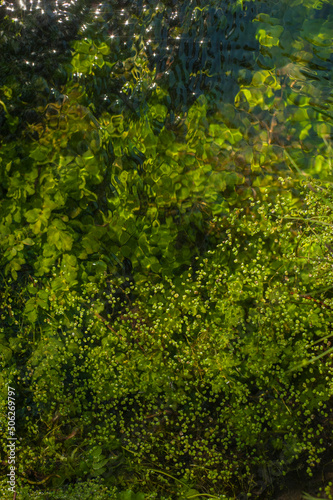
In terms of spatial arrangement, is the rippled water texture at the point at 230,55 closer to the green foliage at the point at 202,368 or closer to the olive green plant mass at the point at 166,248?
the olive green plant mass at the point at 166,248

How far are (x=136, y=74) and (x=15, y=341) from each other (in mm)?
1286

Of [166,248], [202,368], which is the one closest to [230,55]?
[166,248]

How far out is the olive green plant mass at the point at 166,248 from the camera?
1.75 metres

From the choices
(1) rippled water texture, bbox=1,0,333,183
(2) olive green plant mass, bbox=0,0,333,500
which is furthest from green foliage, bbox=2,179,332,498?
(1) rippled water texture, bbox=1,0,333,183

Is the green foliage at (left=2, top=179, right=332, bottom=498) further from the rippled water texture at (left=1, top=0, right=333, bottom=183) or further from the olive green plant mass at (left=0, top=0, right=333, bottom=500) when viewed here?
the rippled water texture at (left=1, top=0, right=333, bottom=183)

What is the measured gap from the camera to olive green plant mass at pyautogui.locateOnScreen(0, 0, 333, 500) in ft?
5.74

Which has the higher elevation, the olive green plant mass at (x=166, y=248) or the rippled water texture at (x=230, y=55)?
the rippled water texture at (x=230, y=55)

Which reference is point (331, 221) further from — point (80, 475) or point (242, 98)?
point (80, 475)

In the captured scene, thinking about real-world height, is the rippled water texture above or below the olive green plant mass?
above

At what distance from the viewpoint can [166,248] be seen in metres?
1.85

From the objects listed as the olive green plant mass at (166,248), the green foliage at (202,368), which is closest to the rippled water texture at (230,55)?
the olive green plant mass at (166,248)

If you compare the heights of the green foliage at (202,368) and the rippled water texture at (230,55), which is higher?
the rippled water texture at (230,55)

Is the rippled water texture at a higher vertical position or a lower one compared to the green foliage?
higher

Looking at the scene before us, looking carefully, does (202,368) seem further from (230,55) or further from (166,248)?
(230,55)
